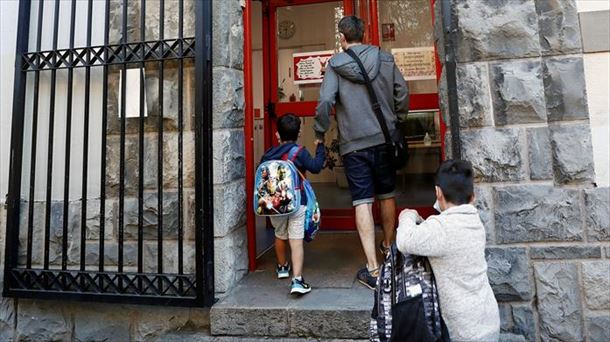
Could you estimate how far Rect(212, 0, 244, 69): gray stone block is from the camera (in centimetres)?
298

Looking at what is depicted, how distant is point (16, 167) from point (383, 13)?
3.71 metres

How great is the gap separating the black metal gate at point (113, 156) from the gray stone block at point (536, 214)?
6.25 ft

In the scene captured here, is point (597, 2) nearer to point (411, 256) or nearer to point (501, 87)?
point (501, 87)

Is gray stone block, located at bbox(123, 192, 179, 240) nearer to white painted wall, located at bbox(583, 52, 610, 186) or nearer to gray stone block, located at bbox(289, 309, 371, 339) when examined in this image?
gray stone block, located at bbox(289, 309, 371, 339)

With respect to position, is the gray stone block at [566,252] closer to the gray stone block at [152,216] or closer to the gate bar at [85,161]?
the gray stone block at [152,216]

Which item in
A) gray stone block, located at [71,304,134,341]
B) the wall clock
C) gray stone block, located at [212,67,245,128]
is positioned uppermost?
the wall clock

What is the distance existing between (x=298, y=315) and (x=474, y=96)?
1.77 metres

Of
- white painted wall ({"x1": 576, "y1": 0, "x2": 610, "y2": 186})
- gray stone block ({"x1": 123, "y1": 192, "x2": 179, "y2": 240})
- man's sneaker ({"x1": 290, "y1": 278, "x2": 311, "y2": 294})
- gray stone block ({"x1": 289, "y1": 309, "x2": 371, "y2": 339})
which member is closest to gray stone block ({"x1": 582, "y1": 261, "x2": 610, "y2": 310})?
white painted wall ({"x1": 576, "y1": 0, "x2": 610, "y2": 186})

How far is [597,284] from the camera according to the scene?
2.42 metres

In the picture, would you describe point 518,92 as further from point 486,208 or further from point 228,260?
point 228,260

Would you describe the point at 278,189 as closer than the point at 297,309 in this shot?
No

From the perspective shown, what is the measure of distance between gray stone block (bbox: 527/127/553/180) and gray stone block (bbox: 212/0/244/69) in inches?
82.7

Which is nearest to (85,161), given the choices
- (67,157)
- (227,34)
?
(67,157)

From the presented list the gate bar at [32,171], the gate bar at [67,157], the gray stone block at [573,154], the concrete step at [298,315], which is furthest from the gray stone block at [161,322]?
the gray stone block at [573,154]
